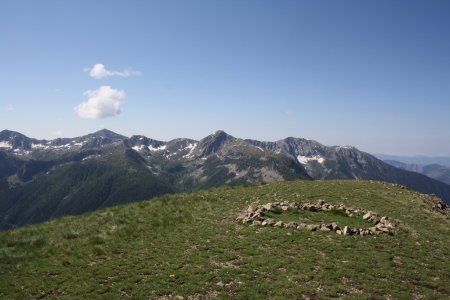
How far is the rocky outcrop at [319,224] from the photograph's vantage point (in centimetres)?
3012

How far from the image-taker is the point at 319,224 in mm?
31531

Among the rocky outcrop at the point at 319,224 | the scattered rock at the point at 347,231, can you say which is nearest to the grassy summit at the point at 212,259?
the scattered rock at the point at 347,231

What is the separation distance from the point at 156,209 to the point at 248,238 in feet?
45.5

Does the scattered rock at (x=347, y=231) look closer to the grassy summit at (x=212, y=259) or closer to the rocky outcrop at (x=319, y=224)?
the rocky outcrop at (x=319, y=224)

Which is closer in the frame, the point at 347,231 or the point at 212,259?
the point at 212,259

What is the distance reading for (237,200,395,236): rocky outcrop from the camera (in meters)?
30.1

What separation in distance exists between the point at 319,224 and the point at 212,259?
40.2 ft

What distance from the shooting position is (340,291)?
1934cm

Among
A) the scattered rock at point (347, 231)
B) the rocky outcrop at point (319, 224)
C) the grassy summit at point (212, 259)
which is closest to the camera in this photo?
the grassy summit at point (212, 259)

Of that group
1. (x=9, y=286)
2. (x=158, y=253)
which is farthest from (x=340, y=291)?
(x=9, y=286)

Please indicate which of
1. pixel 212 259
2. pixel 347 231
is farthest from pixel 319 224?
pixel 212 259

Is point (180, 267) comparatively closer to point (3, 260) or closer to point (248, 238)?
point (248, 238)

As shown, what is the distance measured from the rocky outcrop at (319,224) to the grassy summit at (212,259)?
0.91m

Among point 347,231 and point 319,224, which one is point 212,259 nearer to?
point 319,224
